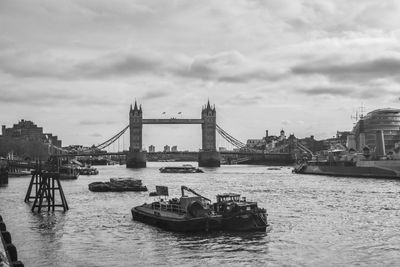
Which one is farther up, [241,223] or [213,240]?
[241,223]

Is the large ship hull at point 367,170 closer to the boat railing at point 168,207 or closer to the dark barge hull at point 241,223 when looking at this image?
the boat railing at point 168,207

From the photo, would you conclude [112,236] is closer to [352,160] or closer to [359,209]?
[359,209]

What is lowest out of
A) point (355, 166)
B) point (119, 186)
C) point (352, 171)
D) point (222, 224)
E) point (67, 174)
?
point (222, 224)

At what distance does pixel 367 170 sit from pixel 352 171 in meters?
5.67

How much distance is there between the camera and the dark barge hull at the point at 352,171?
124213mm

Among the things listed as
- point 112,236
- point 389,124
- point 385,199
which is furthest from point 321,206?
point 389,124

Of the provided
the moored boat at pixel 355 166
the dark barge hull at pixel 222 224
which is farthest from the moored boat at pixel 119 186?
the moored boat at pixel 355 166

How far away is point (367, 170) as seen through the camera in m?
131

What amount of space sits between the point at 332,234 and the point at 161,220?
527 inches

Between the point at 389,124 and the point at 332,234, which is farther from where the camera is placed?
the point at 389,124

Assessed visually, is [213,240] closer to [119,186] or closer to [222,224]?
[222,224]

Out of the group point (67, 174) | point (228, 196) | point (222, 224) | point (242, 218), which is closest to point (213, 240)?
point (222, 224)

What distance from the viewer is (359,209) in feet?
195

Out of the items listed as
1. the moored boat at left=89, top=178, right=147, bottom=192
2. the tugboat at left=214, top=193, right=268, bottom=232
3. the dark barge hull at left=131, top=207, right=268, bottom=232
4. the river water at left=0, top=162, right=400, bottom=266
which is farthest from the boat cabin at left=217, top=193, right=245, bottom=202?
the moored boat at left=89, top=178, right=147, bottom=192
